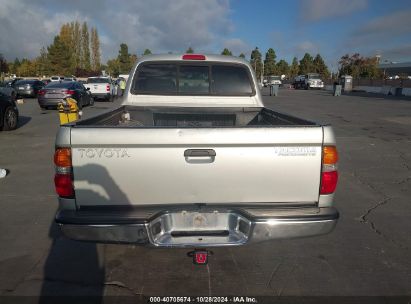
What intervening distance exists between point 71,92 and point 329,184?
17.8 meters

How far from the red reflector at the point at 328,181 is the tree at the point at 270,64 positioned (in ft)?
327

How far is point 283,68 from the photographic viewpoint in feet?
328

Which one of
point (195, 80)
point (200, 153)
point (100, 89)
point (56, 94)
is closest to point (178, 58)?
point (195, 80)

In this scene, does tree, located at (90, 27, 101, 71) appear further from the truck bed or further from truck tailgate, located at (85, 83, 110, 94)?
the truck bed

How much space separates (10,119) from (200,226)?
38.1ft

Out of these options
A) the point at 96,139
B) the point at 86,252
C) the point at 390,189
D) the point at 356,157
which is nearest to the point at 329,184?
the point at 96,139

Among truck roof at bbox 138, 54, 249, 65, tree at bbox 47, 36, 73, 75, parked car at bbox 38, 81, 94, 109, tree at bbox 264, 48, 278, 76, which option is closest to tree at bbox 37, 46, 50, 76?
tree at bbox 47, 36, 73, 75

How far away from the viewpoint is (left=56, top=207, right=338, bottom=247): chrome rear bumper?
277 cm

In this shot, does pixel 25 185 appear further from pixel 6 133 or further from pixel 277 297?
pixel 6 133

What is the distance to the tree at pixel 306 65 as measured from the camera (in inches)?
3492

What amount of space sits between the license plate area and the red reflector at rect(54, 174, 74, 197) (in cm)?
72

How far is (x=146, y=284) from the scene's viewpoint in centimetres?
338

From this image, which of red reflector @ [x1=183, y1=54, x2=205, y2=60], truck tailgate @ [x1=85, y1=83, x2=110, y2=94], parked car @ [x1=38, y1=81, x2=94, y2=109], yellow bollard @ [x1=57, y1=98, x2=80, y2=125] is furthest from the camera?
truck tailgate @ [x1=85, y1=83, x2=110, y2=94]

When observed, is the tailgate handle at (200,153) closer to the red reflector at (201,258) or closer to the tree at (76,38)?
the red reflector at (201,258)
